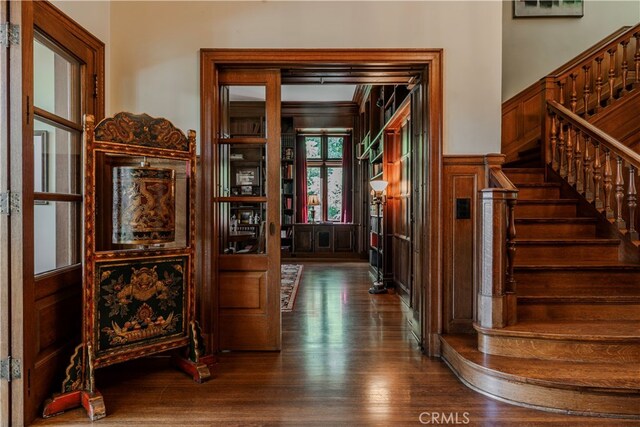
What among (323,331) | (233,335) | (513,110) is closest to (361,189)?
(513,110)

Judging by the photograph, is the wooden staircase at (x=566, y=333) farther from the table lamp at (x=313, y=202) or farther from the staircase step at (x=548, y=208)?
the table lamp at (x=313, y=202)

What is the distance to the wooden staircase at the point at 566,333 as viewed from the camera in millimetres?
2357

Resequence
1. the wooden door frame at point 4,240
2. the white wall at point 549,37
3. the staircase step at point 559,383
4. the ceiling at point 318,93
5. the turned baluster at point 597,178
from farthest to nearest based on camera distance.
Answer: the ceiling at point 318,93 < the white wall at point 549,37 < the turned baluster at point 597,178 < the staircase step at point 559,383 < the wooden door frame at point 4,240

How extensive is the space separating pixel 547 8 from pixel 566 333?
534 centimetres

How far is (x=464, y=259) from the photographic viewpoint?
3227 millimetres

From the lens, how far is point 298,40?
126 inches

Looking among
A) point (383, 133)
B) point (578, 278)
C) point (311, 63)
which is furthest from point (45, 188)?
point (383, 133)

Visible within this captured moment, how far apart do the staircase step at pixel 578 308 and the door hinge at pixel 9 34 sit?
3.74m

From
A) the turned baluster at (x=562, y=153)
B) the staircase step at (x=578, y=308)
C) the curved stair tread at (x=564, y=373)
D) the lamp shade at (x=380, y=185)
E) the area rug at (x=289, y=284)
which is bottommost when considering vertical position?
the area rug at (x=289, y=284)

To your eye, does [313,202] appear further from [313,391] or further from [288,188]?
[313,391]

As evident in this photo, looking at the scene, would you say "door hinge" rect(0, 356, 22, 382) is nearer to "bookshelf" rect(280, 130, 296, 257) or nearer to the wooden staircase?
the wooden staircase

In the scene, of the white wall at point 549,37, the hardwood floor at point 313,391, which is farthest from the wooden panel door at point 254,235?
the white wall at point 549,37

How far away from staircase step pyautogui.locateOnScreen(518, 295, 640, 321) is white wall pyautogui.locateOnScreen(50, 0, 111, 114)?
12.0 feet

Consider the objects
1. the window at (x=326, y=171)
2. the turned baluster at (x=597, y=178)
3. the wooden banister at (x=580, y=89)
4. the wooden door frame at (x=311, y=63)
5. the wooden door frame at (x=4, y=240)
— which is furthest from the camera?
the window at (x=326, y=171)
